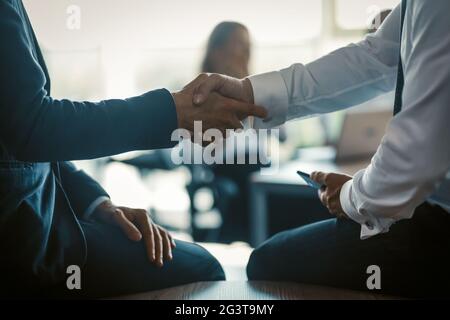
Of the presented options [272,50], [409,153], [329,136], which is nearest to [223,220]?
[329,136]

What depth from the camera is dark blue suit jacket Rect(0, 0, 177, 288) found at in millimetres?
811

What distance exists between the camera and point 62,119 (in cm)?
84

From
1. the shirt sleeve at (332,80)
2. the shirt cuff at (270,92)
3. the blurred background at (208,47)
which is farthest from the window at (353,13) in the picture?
the shirt cuff at (270,92)

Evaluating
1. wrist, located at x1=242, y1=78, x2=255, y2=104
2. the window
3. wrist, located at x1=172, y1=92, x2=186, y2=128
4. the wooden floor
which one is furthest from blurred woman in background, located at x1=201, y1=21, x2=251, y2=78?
the wooden floor

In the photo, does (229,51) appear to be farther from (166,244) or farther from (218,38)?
(166,244)

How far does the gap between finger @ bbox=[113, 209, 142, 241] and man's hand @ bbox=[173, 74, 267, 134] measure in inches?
8.6

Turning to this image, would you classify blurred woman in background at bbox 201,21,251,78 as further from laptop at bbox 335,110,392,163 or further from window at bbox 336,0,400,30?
laptop at bbox 335,110,392,163

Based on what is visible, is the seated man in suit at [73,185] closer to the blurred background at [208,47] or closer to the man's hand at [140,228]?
the man's hand at [140,228]

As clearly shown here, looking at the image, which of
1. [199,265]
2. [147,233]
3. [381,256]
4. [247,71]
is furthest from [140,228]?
[247,71]

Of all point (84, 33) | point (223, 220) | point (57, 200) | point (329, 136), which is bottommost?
point (223, 220)

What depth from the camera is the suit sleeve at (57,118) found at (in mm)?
804
